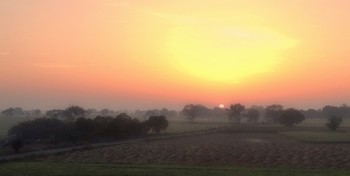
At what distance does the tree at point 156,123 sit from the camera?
347 feet

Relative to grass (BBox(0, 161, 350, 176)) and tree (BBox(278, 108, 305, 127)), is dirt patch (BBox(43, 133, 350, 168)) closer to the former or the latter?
grass (BBox(0, 161, 350, 176))

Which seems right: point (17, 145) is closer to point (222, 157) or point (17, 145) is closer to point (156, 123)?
point (222, 157)

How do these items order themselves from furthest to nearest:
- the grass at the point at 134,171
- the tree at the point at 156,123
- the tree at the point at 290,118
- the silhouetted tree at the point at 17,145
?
1. the tree at the point at 290,118
2. the tree at the point at 156,123
3. the silhouetted tree at the point at 17,145
4. the grass at the point at 134,171

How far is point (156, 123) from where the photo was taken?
10600cm

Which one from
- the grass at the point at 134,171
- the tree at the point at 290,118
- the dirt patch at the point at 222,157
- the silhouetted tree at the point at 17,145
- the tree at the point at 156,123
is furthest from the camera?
the tree at the point at 290,118

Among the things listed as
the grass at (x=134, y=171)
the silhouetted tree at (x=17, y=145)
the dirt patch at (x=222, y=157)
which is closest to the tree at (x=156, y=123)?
the dirt patch at (x=222, y=157)

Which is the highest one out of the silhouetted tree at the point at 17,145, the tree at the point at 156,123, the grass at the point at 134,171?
the tree at the point at 156,123

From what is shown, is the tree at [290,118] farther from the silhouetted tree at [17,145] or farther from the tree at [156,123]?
the silhouetted tree at [17,145]

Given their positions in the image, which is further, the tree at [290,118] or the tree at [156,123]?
the tree at [290,118]

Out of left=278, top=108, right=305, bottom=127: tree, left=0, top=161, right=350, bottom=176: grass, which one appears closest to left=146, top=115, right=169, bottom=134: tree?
left=278, top=108, right=305, bottom=127: tree

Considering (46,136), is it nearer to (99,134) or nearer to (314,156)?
(99,134)

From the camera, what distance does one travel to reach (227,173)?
38688 millimetres

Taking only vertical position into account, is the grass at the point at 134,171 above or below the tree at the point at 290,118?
below

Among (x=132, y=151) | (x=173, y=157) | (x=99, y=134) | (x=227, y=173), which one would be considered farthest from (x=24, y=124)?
(x=227, y=173)
